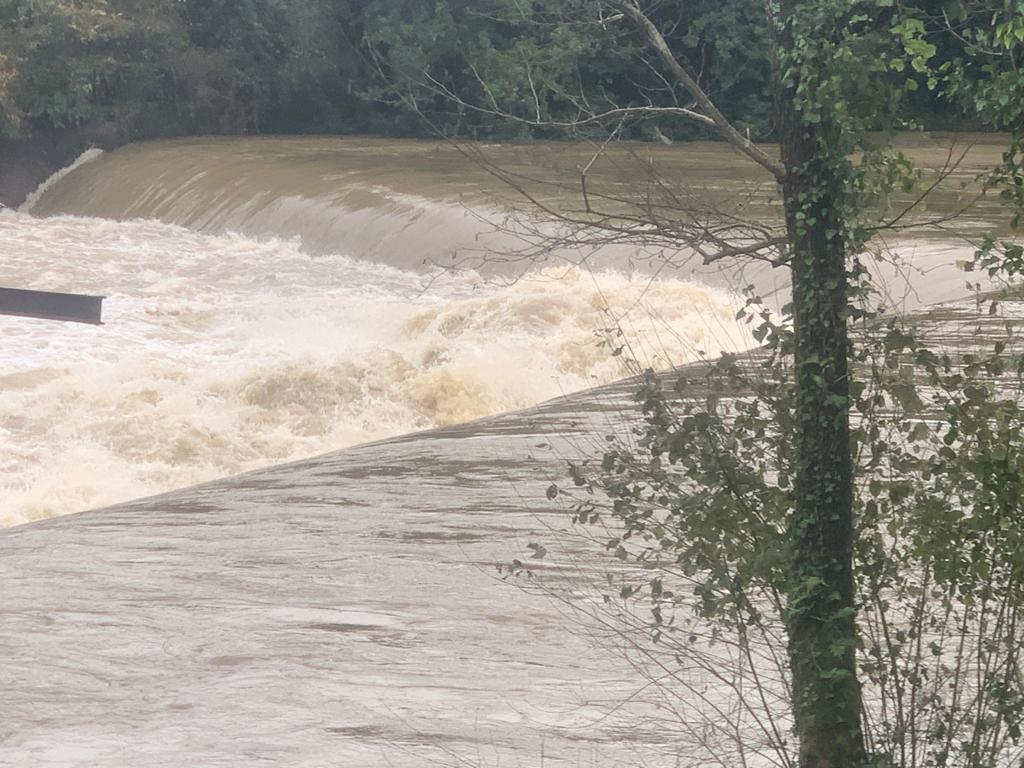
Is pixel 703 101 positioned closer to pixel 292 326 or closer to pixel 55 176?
pixel 292 326

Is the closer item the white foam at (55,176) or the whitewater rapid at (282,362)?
the whitewater rapid at (282,362)

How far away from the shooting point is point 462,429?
35.1 ft

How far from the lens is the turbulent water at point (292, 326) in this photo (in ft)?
39.8

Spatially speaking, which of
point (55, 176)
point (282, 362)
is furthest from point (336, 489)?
point (55, 176)

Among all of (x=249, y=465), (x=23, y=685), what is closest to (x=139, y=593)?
(x=23, y=685)

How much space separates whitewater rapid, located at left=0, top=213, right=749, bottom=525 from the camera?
1183 cm

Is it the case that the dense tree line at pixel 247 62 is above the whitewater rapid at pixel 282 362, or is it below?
above

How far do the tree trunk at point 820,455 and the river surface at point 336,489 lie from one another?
0.22 m

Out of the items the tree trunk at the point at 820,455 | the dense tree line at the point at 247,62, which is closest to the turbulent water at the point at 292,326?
the tree trunk at the point at 820,455

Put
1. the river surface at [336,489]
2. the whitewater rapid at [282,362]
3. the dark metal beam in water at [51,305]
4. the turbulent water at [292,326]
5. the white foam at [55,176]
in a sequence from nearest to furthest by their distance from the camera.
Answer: the river surface at [336,489] → the dark metal beam in water at [51,305] → the whitewater rapid at [282,362] → the turbulent water at [292,326] → the white foam at [55,176]

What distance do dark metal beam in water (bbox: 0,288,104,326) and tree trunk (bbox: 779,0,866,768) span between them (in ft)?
14.7

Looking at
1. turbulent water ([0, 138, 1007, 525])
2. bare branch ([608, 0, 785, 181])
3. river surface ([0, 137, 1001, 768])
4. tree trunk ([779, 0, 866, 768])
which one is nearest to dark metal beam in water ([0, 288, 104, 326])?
river surface ([0, 137, 1001, 768])

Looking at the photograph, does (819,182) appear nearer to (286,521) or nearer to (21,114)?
(286,521)

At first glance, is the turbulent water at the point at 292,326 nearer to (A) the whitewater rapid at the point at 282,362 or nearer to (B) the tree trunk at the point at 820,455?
(A) the whitewater rapid at the point at 282,362
